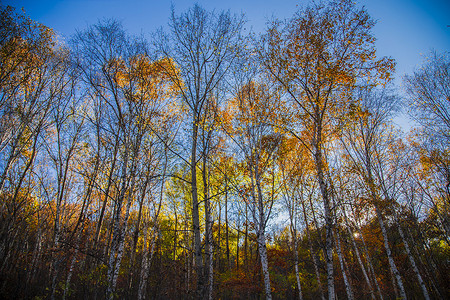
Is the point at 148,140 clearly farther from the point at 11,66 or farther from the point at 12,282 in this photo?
the point at 12,282

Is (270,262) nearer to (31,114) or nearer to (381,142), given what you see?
(381,142)

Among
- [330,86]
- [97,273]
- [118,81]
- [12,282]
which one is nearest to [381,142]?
[330,86]

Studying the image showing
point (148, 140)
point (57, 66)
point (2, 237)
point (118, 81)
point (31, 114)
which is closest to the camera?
point (2, 237)

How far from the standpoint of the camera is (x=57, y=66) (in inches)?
339

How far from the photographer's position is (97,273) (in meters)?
8.19

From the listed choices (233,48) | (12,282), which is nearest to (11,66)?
(233,48)

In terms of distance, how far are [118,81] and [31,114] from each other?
4049mm

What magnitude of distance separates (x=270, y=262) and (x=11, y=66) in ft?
59.2

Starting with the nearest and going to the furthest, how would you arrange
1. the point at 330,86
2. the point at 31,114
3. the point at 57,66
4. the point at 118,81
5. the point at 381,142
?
the point at 330,86
the point at 118,81
the point at 31,114
the point at 57,66
the point at 381,142

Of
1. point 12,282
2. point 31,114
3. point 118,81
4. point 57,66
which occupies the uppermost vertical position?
point 57,66

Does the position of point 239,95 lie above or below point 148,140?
above

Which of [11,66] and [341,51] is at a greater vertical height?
[11,66]

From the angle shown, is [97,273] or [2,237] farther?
[97,273]

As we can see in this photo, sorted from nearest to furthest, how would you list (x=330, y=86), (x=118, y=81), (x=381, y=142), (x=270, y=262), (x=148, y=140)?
(x=330, y=86), (x=118, y=81), (x=148, y=140), (x=381, y=142), (x=270, y=262)
